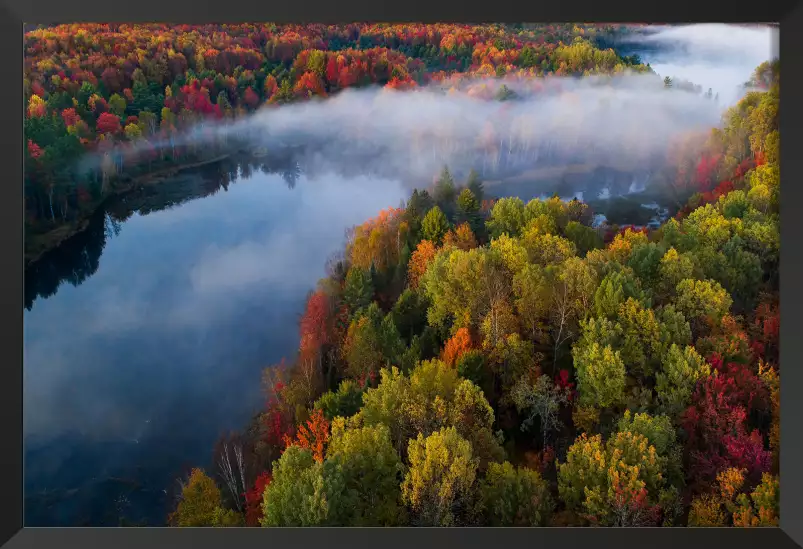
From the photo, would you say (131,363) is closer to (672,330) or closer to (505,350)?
(505,350)

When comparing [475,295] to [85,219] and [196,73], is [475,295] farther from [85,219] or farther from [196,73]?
Result: [85,219]

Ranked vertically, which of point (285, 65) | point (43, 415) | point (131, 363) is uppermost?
point (285, 65)

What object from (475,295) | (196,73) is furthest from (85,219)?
(475,295)

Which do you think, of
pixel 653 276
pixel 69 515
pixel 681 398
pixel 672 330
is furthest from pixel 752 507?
pixel 69 515

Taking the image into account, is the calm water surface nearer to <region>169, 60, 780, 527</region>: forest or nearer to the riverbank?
the riverbank

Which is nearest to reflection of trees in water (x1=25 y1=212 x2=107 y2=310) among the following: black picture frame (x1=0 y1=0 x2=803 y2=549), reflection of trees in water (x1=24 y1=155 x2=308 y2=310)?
reflection of trees in water (x1=24 y1=155 x2=308 y2=310)
